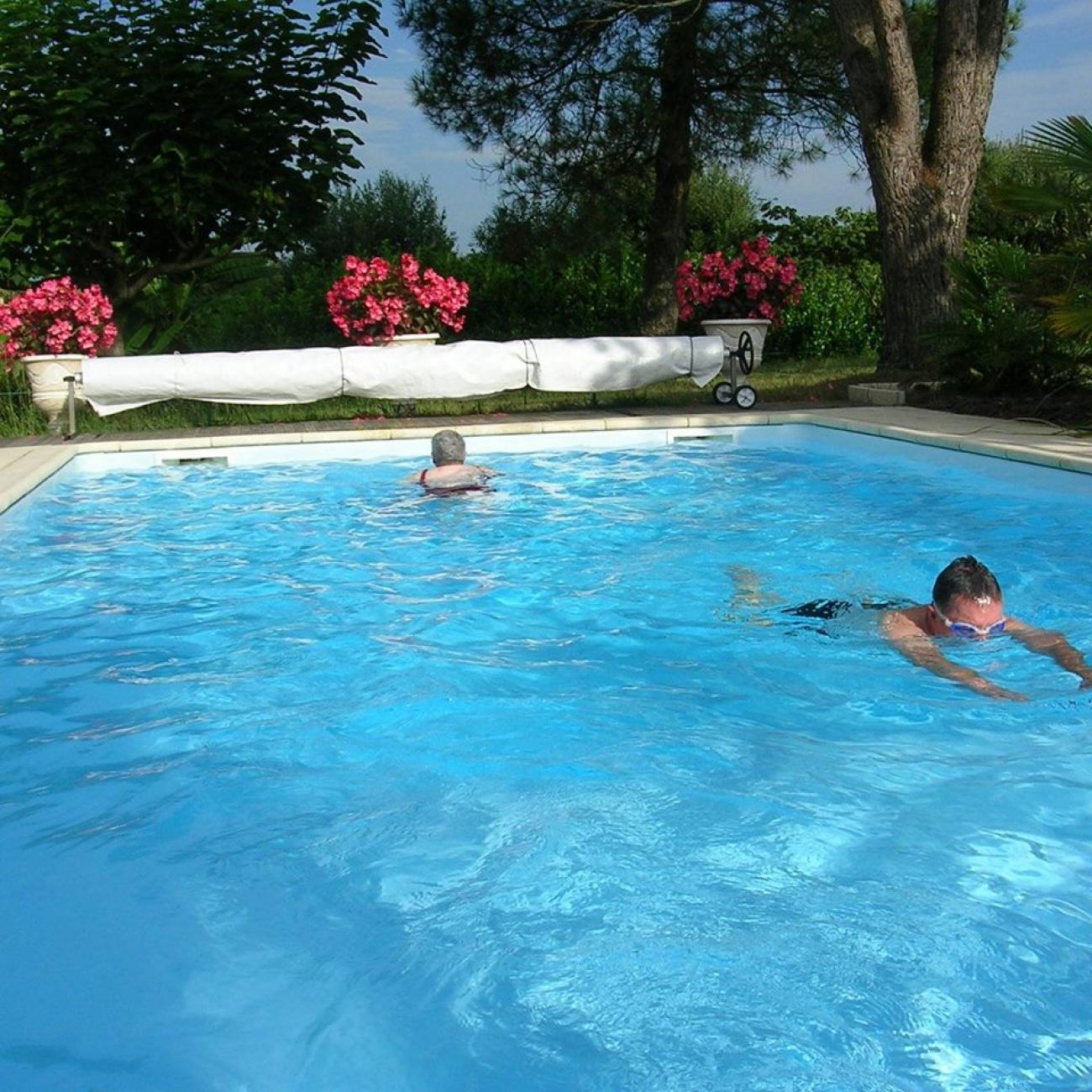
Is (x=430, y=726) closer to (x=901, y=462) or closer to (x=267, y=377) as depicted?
(x=901, y=462)

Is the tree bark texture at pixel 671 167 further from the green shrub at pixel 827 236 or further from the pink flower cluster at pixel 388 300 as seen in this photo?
the pink flower cluster at pixel 388 300

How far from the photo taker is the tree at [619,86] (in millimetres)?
16047

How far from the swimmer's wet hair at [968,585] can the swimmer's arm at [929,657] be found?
0.34 metres

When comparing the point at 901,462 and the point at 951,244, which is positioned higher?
the point at 951,244

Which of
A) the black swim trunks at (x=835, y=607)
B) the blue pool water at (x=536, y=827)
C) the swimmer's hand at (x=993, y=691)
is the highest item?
the black swim trunks at (x=835, y=607)

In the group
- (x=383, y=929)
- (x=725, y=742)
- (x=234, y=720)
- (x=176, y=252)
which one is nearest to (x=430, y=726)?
(x=234, y=720)

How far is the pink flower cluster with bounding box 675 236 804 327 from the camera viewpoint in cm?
1325

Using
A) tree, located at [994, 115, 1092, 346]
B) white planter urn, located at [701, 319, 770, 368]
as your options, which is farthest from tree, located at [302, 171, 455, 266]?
tree, located at [994, 115, 1092, 346]

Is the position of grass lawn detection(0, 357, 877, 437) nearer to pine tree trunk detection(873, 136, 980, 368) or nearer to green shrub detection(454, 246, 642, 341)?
pine tree trunk detection(873, 136, 980, 368)

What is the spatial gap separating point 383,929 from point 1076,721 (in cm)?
268

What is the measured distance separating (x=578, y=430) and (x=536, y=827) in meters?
7.80

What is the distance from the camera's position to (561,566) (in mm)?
7258

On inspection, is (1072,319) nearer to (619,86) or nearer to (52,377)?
(52,377)

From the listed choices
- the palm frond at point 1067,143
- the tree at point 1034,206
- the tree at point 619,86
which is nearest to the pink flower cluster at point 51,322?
the tree at point 619,86
